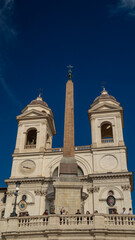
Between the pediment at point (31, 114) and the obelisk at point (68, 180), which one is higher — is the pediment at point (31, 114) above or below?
above

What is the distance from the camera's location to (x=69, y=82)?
103 ft

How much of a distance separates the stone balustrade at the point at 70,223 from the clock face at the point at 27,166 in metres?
22.4

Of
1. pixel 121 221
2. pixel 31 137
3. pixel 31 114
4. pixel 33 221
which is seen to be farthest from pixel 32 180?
pixel 121 221

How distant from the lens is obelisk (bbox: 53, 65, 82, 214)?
20625mm

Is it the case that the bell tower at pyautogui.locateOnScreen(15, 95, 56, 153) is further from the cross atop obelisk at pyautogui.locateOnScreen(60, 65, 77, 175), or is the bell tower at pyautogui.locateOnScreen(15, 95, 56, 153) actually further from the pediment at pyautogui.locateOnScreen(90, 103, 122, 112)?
the cross atop obelisk at pyautogui.locateOnScreen(60, 65, 77, 175)

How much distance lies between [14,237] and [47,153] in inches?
961

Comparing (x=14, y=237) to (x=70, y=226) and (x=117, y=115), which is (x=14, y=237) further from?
(x=117, y=115)

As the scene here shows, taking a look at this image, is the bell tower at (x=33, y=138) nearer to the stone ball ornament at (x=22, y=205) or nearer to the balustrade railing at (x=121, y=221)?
the stone ball ornament at (x=22, y=205)

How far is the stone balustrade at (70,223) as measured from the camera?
52.2 ft

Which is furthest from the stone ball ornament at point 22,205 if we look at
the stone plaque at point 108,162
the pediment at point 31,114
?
the pediment at point 31,114

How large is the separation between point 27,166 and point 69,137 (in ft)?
49.6

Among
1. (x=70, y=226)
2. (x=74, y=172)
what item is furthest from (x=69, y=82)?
(x=70, y=226)

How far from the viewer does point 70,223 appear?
16.2 metres

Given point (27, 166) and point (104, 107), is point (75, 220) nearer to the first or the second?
point (27, 166)
